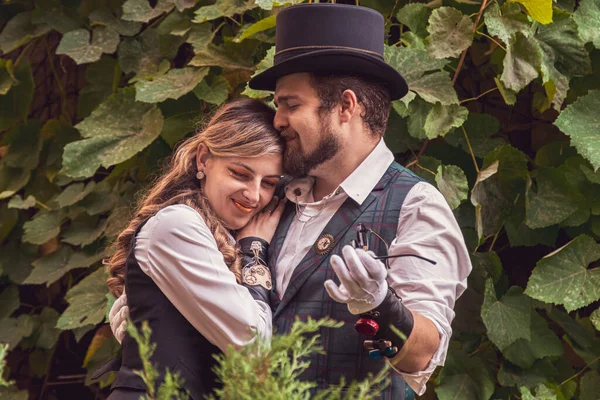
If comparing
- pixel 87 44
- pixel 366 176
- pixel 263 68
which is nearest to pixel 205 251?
pixel 366 176

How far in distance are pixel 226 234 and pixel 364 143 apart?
1.05 ft

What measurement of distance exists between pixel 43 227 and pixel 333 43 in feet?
4.78

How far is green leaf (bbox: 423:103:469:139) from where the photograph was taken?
2.17 metres

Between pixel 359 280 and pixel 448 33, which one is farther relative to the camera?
pixel 448 33

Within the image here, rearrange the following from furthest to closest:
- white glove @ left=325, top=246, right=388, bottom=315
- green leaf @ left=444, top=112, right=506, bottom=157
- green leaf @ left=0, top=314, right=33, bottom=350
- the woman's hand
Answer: green leaf @ left=0, top=314, right=33, bottom=350
green leaf @ left=444, top=112, right=506, bottom=157
the woman's hand
white glove @ left=325, top=246, right=388, bottom=315

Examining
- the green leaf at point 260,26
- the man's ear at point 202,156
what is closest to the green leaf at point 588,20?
the green leaf at point 260,26

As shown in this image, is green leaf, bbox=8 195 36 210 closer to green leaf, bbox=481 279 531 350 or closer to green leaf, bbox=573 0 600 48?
green leaf, bbox=481 279 531 350

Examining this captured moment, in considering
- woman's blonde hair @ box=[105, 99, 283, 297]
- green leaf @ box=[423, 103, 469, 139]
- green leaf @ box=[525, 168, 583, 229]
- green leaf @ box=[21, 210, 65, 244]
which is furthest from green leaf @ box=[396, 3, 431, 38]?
green leaf @ box=[21, 210, 65, 244]

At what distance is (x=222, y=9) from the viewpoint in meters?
2.46

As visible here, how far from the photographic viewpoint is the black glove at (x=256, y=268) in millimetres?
1670

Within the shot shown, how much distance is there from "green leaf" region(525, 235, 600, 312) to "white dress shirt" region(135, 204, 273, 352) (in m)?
0.80

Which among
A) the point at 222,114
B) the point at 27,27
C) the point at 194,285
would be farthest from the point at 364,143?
the point at 27,27

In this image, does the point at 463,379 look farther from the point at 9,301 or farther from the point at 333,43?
the point at 9,301

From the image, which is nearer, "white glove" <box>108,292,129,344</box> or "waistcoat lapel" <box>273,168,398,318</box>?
"waistcoat lapel" <box>273,168,398,318</box>
